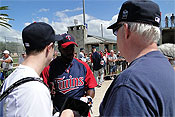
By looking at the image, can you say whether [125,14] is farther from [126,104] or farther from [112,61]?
[112,61]

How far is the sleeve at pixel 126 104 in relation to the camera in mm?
766

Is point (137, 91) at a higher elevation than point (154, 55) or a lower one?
lower

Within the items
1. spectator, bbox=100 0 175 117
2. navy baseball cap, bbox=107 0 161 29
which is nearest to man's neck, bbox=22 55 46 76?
spectator, bbox=100 0 175 117

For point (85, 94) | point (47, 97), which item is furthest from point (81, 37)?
point (47, 97)

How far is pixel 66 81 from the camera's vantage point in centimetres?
230

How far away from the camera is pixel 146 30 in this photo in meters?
1.01

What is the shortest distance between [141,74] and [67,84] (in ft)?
5.35

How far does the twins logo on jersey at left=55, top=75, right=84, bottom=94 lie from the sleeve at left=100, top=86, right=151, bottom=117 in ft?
5.01

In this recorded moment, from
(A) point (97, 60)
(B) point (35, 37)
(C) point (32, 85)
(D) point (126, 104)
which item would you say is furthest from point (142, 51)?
(A) point (97, 60)

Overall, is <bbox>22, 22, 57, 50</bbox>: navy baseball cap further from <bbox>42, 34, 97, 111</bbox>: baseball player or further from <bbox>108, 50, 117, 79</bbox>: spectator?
<bbox>108, 50, 117, 79</bbox>: spectator

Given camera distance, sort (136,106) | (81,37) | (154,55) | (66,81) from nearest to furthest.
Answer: (136,106) → (154,55) → (66,81) → (81,37)

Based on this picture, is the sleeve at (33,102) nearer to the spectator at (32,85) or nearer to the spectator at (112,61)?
the spectator at (32,85)

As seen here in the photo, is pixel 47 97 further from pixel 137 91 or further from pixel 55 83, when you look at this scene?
pixel 55 83

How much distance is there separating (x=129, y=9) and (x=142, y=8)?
0.09 meters
